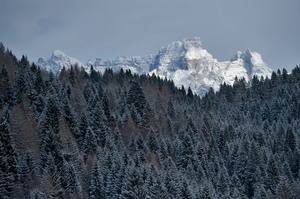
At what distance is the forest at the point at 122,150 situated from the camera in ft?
193

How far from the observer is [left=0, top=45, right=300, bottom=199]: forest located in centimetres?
5890

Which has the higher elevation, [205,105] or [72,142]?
[205,105]

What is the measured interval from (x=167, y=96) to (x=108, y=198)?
344ft

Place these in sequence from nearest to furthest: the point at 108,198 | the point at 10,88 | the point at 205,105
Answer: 1. the point at 108,198
2. the point at 10,88
3. the point at 205,105

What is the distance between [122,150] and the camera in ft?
250

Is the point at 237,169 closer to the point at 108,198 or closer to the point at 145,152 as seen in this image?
the point at 145,152

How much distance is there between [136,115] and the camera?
94312 millimetres

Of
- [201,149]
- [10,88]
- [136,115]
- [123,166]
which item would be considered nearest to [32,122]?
[10,88]

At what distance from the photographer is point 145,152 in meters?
78.4

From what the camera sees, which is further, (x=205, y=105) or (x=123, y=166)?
(x=205, y=105)

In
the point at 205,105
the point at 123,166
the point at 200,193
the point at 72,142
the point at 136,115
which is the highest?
the point at 205,105

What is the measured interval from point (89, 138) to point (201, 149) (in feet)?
89.5

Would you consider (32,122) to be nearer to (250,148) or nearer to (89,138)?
(89,138)

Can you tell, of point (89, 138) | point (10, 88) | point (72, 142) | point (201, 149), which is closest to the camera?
point (72, 142)
